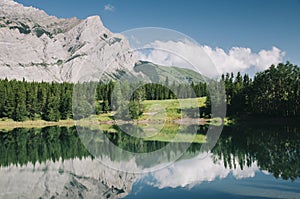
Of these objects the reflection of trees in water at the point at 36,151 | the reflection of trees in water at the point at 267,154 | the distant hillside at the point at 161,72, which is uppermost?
the distant hillside at the point at 161,72

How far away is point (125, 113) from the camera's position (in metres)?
44.7

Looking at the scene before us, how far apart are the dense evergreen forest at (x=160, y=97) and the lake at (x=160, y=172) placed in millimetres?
13408

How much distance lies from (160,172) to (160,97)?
146 feet

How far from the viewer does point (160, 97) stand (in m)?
63.0

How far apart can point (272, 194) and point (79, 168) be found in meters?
12.4

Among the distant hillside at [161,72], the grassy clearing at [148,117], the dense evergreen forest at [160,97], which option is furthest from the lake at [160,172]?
the grassy clearing at [148,117]

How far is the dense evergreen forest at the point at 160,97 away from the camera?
50.6 meters

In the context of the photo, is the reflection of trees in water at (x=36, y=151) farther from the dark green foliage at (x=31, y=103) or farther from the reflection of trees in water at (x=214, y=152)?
the dark green foliage at (x=31, y=103)

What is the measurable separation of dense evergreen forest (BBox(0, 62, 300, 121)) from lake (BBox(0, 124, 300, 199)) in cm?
1341

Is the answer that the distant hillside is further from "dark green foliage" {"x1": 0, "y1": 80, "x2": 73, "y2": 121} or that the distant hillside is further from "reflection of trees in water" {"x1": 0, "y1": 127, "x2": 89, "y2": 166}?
"dark green foliage" {"x1": 0, "y1": 80, "x2": 73, "y2": 121}

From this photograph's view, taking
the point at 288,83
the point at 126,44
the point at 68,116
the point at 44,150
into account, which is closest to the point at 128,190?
the point at 126,44

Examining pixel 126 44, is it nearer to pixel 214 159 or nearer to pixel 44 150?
pixel 214 159

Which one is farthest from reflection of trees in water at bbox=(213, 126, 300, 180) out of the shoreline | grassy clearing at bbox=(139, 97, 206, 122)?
grassy clearing at bbox=(139, 97, 206, 122)

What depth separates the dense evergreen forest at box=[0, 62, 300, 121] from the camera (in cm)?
5056
